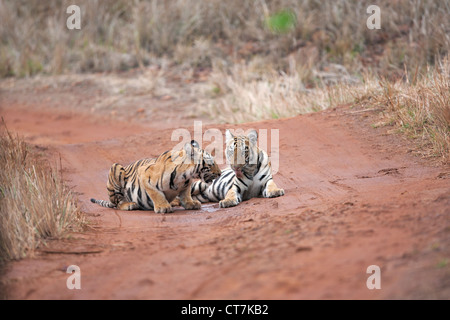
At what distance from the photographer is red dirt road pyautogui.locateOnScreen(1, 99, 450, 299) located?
452 cm

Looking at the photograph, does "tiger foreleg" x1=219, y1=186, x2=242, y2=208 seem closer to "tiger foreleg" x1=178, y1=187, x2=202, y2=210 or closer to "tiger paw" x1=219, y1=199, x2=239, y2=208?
"tiger paw" x1=219, y1=199, x2=239, y2=208

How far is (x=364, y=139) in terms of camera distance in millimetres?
10523

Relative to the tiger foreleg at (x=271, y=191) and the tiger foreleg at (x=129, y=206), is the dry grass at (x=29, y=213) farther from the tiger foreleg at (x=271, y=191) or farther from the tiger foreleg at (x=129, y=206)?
the tiger foreleg at (x=271, y=191)

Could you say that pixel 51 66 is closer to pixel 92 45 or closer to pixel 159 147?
pixel 92 45

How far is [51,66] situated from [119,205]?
12570mm

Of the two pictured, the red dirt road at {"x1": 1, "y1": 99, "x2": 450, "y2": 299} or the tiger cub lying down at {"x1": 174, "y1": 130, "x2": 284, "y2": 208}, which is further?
the tiger cub lying down at {"x1": 174, "y1": 130, "x2": 284, "y2": 208}

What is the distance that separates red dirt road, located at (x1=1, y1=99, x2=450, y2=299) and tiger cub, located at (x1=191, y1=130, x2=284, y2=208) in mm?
291

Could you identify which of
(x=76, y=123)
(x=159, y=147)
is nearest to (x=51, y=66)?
(x=76, y=123)

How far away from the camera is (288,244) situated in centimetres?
536

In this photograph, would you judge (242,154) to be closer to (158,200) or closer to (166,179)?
(166,179)

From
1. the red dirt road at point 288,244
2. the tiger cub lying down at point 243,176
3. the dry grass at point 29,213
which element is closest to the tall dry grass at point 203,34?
the red dirt road at point 288,244

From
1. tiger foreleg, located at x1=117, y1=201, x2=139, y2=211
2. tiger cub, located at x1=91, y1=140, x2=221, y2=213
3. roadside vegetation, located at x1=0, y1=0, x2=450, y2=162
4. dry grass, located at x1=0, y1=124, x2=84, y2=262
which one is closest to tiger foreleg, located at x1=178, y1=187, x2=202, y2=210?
tiger cub, located at x1=91, y1=140, x2=221, y2=213

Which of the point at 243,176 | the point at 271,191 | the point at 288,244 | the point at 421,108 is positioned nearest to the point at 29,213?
the point at 288,244

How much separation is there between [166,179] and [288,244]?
312 cm
